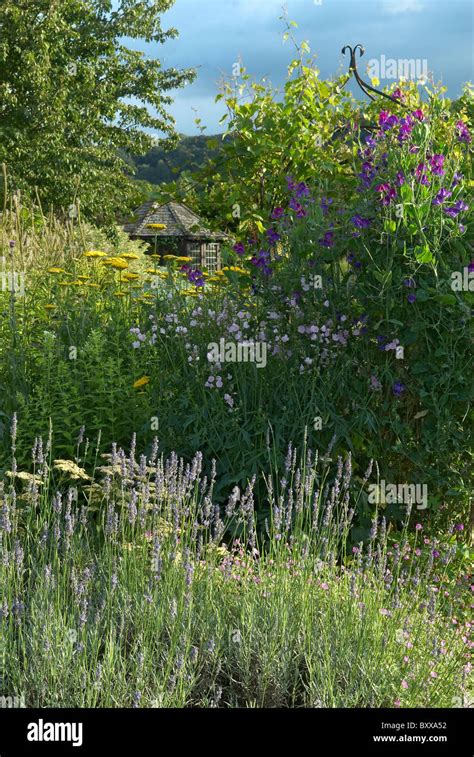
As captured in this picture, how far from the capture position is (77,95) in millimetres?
26828

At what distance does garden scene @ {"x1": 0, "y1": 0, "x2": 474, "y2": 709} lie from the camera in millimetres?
3270

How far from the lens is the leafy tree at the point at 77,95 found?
2422cm

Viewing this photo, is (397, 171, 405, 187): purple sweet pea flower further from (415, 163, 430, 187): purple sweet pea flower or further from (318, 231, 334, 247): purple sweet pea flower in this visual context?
(318, 231, 334, 247): purple sweet pea flower

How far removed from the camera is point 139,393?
20.6 feet

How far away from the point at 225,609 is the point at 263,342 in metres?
2.18

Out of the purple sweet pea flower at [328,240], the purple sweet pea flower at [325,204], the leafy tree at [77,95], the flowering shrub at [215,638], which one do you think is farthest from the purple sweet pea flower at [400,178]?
the leafy tree at [77,95]

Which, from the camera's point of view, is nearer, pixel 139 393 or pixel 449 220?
pixel 449 220

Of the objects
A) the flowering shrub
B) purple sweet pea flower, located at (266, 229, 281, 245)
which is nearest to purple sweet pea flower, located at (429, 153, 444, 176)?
purple sweet pea flower, located at (266, 229, 281, 245)

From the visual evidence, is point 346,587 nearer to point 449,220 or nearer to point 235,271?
point 449,220

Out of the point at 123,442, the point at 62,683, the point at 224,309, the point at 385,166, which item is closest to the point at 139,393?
the point at 123,442

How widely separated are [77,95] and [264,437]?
78.7 feet

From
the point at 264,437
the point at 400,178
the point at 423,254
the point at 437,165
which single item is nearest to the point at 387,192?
the point at 400,178

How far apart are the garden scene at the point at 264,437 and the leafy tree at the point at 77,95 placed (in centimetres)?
1565

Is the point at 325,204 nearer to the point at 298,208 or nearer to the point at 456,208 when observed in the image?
the point at 298,208
